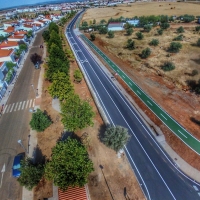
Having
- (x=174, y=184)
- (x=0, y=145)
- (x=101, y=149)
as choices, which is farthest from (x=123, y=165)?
(x=0, y=145)

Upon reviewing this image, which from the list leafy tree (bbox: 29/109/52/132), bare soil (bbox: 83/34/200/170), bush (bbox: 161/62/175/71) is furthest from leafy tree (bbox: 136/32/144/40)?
leafy tree (bbox: 29/109/52/132)

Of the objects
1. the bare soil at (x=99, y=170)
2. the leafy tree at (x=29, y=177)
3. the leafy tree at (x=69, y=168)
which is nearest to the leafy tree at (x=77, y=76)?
the bare soil at (x=99, y=170)

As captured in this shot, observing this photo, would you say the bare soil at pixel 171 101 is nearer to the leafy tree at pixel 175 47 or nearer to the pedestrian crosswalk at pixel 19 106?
the leafy tree at pixel 175 47

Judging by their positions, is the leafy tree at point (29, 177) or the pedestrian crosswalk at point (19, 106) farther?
the pedestrian crosswalk at point (19, 106)

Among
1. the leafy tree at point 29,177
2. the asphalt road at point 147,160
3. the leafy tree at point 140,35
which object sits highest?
the leafy tree at point 140,35

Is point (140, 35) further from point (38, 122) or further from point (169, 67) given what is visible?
point (38, 122)

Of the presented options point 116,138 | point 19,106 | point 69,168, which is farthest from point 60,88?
point 69,168

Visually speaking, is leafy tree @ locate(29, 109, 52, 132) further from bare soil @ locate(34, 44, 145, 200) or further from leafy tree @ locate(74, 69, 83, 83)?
leafy tree @ locate(74, 69, 83, 83)
